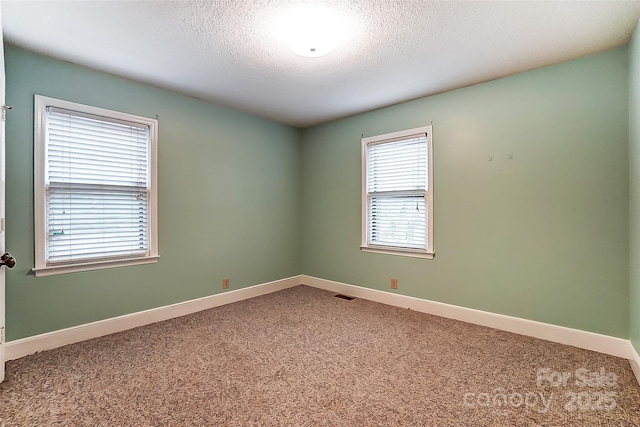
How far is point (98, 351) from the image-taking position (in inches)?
96.5

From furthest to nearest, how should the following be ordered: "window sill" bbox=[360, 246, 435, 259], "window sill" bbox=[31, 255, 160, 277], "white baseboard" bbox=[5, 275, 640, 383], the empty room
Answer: "window sill" bbox=[360, 246, 435, 259], "window sill" bbox=[31, 255, 160, 277], "white baseboard" bbox=[5, 275, 640, 383], the empty room

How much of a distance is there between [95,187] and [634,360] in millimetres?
4573

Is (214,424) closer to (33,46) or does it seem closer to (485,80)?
(33,46)

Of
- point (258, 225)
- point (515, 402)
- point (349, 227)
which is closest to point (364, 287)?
point (349, 227)

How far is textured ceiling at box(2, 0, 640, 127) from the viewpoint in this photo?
1954 millimetres

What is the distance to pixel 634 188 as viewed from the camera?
87.1 inches

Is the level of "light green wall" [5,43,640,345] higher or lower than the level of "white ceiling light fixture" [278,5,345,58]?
lower

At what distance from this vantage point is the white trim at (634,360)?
2065 mm

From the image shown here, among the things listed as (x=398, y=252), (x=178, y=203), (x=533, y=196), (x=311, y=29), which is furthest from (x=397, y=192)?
(x=178, y=203)

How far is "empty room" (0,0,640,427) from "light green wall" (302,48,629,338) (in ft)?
0.06

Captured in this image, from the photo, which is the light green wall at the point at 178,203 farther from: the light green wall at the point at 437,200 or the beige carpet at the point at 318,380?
the beige carpet at the point at 318,380

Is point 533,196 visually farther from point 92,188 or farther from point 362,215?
point 92,188

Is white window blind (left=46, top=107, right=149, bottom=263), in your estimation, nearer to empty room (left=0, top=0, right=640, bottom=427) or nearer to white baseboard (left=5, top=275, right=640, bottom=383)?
empty room (left=0, top=0, right=640, bottom=427)

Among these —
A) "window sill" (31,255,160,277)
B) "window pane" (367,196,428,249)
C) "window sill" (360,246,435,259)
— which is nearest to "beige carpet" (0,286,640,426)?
"window sill" (31,255,160,277)
